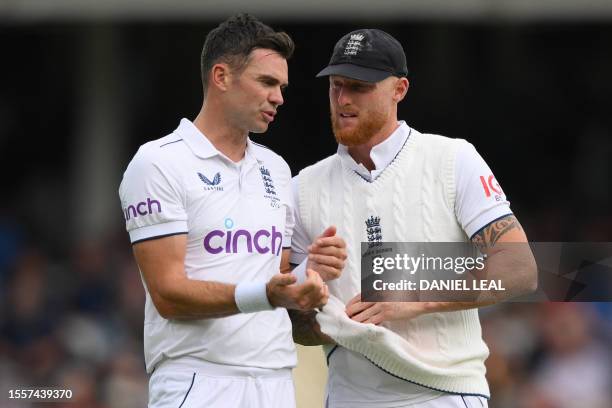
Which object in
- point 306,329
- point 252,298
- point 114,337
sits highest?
point 252,298

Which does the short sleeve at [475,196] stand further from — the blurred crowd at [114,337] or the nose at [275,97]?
the blurred crowd at [114,337]

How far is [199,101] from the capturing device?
1302cm

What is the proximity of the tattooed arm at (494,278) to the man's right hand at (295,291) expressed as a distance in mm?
428

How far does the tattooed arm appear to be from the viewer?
4703 mm

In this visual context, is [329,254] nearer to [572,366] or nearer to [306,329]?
[306,329]

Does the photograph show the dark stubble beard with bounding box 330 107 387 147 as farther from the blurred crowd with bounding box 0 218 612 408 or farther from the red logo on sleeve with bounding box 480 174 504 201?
the blurred crowd with bounding box 0 218 612 408

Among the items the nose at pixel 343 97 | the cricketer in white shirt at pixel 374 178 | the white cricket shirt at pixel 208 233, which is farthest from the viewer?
the nose at pixel 343 97

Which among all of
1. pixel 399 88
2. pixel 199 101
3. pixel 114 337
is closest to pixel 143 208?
pixel 399 88

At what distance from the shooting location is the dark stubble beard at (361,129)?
4930mm

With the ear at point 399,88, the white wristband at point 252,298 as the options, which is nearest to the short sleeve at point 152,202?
the white wristband at point 252,298

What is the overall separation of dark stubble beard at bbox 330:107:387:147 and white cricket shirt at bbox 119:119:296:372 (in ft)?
1.46

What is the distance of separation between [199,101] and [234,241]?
853 cm

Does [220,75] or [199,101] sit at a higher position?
[199,101]

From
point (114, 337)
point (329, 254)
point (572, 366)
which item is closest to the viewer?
point (329, 254)
